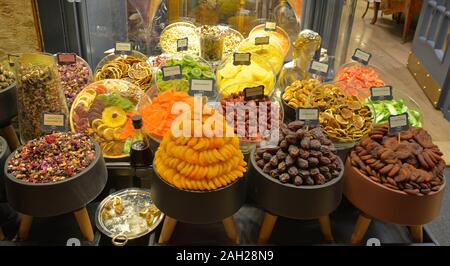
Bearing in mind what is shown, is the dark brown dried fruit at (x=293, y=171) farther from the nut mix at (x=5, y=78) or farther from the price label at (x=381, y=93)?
the nut mix at (x=5, y=78)

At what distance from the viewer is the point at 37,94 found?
6.37ft

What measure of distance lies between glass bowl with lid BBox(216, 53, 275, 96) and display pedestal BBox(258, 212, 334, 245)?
71 centimetres

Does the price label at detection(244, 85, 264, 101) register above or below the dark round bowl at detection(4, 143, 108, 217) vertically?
above

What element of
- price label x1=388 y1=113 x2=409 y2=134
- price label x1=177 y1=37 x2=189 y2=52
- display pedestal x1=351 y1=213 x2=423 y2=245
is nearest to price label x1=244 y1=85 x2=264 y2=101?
price label x1=388 y1=113 x2=409 y2=134

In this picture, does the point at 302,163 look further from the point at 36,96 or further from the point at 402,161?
the point at 36,96

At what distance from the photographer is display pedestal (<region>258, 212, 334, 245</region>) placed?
172 centimetres

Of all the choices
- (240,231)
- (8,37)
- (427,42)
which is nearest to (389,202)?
(240,231)

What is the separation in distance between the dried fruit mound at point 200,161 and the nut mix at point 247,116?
0.25 m

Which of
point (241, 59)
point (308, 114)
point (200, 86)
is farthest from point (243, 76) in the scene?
point (308, 114)

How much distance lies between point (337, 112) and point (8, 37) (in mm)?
1806

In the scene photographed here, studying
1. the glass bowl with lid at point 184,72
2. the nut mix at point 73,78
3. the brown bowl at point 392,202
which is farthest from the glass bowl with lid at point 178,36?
the brown bowl at point 392,202

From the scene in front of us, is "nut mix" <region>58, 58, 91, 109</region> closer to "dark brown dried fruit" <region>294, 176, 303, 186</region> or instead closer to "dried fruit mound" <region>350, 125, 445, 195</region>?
"dark brown dried fruit" <region>294, 176, 303, 186</region>

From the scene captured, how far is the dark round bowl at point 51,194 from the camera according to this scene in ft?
5.12

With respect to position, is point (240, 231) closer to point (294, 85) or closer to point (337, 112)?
point (337, 112)
